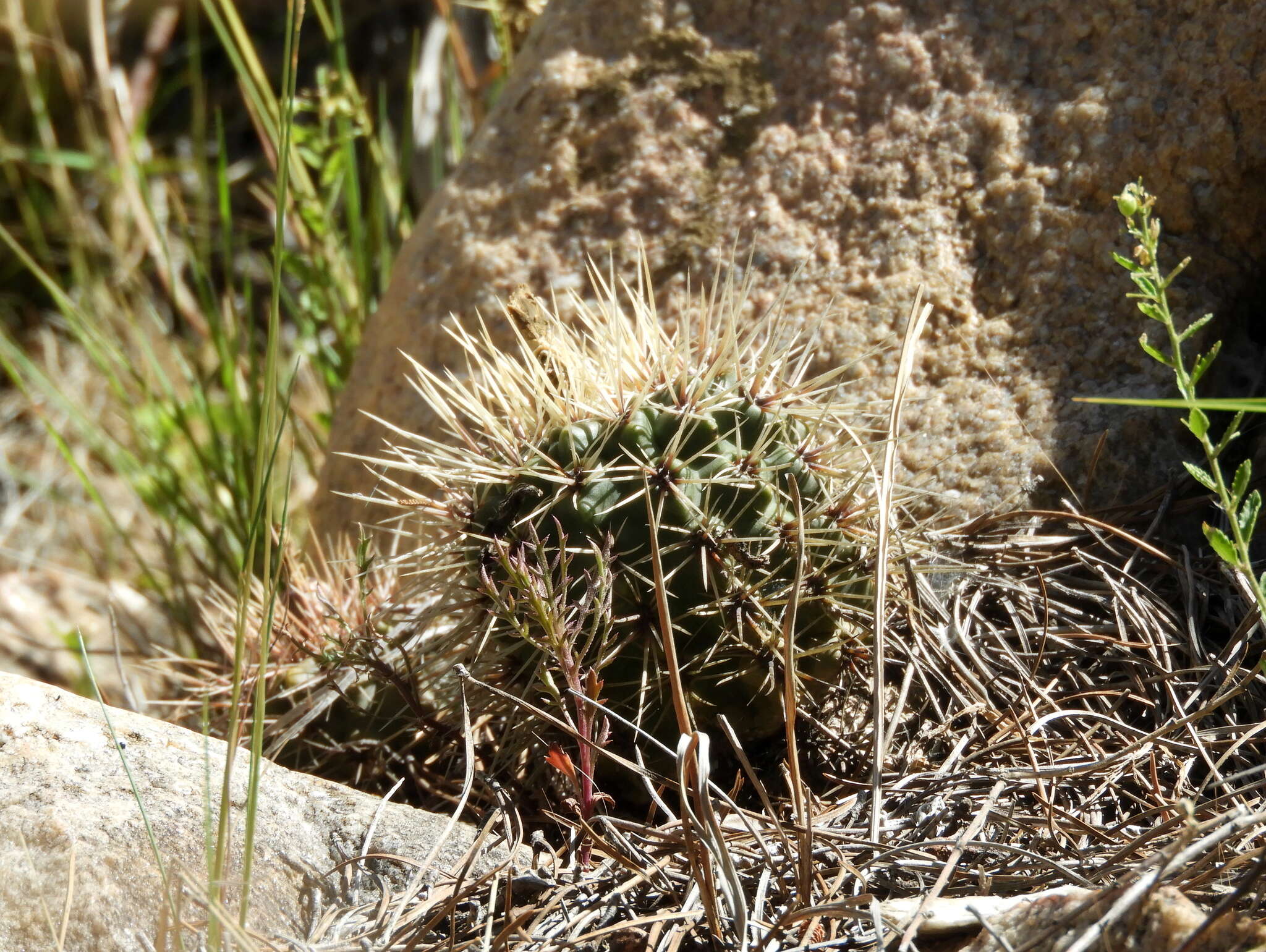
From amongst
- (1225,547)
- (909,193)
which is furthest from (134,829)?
(909,193)

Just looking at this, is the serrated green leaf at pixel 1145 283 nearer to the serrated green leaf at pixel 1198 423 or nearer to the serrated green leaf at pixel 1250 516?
the serrated green leaf at pixel 1198 423

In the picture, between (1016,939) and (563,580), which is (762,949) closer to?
(1016,939)

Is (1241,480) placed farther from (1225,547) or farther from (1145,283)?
(1145,283)

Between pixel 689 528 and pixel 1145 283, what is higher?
pixel 1145 283

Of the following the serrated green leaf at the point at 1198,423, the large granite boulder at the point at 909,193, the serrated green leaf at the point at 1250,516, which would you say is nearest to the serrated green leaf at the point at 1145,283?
the serrated green leaf at the point at 1198,423

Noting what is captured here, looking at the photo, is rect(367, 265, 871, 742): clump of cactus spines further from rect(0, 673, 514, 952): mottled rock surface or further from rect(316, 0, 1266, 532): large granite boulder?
rect(316, 0, 1266, 532): large granite boulder

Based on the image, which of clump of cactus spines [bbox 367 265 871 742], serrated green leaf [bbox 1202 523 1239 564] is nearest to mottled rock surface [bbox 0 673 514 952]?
clump of cactus spines [bbox 367 265 871 742]

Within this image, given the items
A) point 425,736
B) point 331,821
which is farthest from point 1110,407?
point 331,821
